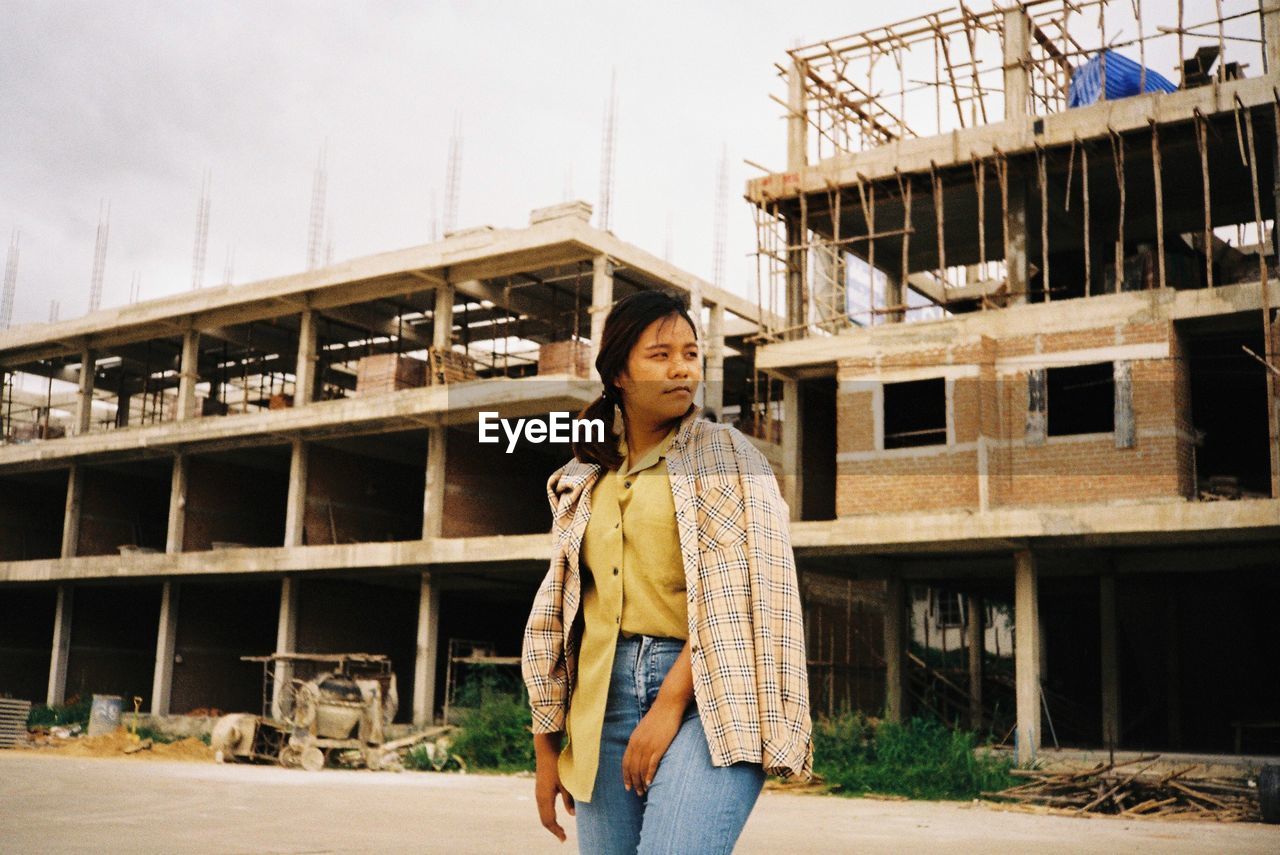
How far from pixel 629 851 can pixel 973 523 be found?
16164 mm

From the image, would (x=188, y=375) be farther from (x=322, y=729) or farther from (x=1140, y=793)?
(x=1140, y=793)

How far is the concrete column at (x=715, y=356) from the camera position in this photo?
24.0 metres

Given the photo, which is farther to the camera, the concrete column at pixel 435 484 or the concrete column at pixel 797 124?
the concrete column at pixel 435 484

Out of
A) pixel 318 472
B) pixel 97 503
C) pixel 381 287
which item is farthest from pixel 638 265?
pixel 97 503

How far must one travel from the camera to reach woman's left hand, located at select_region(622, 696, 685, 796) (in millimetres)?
2334

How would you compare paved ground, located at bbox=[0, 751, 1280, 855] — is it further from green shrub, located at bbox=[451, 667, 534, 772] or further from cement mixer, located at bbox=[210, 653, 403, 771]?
green shrub, located at bbox=[451, 667, 534, 772]

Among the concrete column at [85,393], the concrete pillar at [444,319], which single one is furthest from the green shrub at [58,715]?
the concrete pillar at [444,319]

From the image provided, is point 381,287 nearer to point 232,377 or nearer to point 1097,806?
point 232,377

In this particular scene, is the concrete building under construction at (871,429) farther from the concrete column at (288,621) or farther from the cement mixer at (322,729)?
the cement mixer at (322,729)

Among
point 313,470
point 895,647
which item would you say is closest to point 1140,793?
point 895,647

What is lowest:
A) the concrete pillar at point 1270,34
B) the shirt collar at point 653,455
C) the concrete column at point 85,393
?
the shirt collar at point 653,455

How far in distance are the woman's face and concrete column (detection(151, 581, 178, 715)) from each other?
27.5m

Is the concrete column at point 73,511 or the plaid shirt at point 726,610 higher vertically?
the concrete column at point 73,511

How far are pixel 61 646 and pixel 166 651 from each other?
3.93 meters
